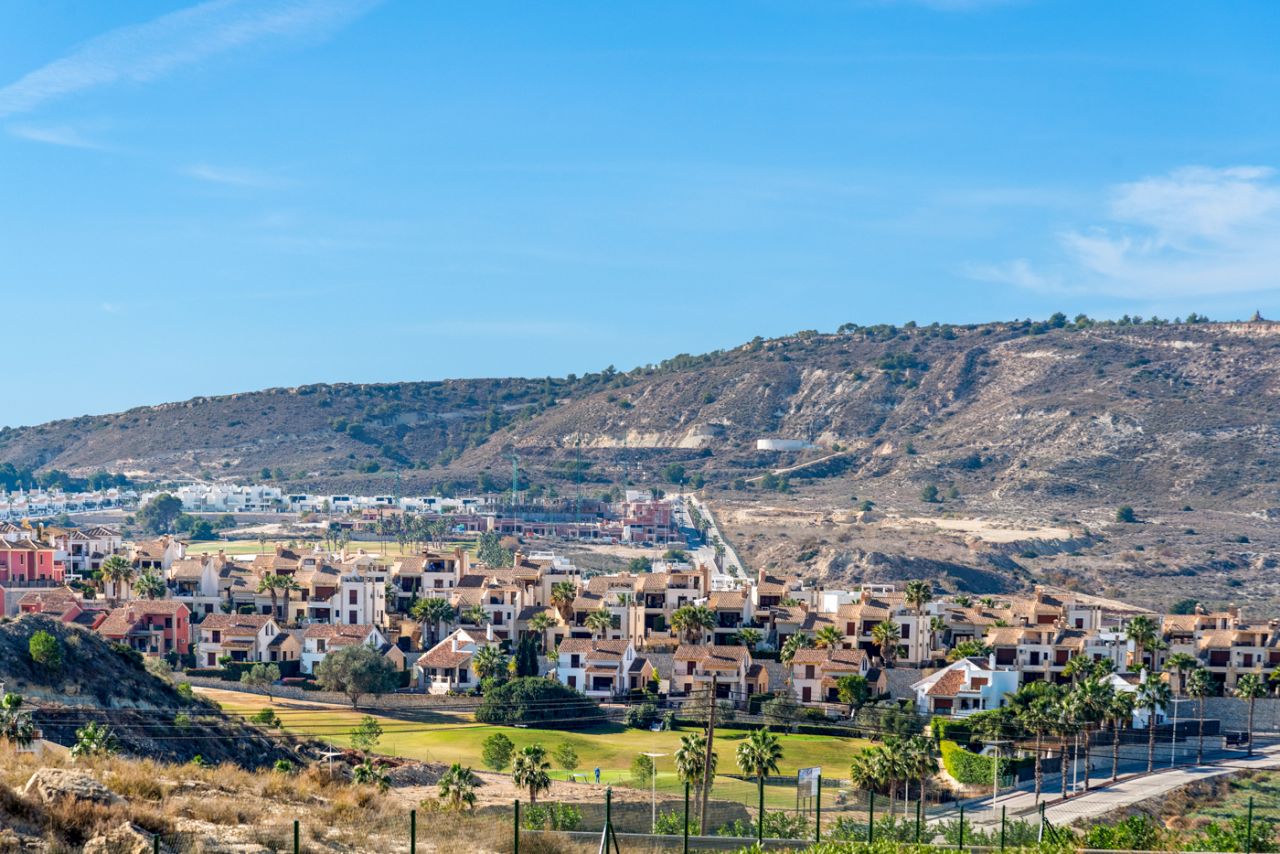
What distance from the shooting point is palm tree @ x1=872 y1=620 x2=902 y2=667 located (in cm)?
7681

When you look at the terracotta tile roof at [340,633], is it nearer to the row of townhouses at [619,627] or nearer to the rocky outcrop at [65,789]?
the row of townhouses at [619,627]

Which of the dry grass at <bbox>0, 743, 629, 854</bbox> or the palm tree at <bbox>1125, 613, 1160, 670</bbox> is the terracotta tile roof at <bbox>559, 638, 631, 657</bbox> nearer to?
the palm tree at <bbox>1125, 613, 1160, 670</bbox>

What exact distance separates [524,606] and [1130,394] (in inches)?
5181

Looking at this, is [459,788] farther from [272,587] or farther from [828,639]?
[272,587]

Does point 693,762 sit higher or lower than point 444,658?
lower

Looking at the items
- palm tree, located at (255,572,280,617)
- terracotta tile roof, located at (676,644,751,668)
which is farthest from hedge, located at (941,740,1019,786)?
palm tree, located at (255,572,280,617)

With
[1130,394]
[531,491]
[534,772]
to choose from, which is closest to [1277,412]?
[1130,394]

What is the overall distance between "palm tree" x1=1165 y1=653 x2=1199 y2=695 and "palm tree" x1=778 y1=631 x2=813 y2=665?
1693 cm

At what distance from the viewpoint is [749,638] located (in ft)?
258

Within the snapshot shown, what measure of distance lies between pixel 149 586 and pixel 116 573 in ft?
11.7

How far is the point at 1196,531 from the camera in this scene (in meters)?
150

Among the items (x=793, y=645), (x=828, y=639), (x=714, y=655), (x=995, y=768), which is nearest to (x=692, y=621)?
(x=793, y=645)

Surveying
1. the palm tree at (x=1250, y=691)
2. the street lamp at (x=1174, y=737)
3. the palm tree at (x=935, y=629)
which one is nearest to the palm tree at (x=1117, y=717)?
the street lamp at (x=1174, y=737)

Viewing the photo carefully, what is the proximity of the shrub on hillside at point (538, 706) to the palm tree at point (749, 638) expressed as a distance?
1246cm
